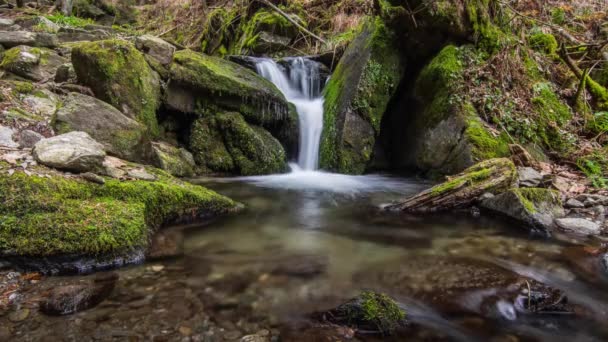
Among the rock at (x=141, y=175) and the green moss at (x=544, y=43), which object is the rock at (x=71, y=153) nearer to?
the rock at (x=141, y=175)

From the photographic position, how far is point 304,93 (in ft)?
29.3

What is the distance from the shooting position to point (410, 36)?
22.1ft

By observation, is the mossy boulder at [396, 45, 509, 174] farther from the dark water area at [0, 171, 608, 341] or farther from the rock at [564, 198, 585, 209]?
the dark water area at [0, 171, 608, 341]

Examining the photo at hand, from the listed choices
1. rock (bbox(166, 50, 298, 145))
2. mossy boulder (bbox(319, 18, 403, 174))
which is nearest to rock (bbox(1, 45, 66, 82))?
rock (bbox(166, 50, 298, 145))

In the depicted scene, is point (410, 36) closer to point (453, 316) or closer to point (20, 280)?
point (453, 316)

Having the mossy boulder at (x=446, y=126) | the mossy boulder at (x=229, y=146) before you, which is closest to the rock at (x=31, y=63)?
the mossy boulder at (x=229, y=146)

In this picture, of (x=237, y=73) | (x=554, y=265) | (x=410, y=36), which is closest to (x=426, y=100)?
(x=410, y=36)

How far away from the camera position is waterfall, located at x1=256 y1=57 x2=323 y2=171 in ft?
24.3

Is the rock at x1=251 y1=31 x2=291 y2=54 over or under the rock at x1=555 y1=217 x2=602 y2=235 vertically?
over

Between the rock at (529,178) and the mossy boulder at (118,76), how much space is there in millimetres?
5835

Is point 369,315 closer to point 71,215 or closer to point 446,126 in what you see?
point 71,215

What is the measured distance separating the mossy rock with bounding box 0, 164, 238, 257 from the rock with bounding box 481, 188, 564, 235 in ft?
12.2

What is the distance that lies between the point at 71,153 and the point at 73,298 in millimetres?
1508

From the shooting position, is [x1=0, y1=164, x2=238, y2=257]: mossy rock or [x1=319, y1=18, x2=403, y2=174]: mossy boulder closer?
[x1=0, y1=164, x2=238, y2=257]: mossy rock
